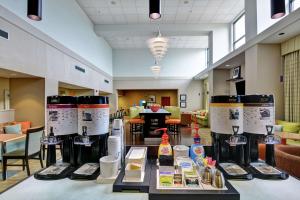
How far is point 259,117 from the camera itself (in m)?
1.20

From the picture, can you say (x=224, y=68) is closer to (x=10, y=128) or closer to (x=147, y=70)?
(x=147, y=70)

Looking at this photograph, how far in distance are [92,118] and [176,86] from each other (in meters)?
11.5

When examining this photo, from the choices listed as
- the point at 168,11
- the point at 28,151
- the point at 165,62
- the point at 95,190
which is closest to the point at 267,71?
the point at 168,11

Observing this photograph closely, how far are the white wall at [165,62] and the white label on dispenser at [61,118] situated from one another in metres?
11.3

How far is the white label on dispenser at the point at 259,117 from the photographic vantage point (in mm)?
1195

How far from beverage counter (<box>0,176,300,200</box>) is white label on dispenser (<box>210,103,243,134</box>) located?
31 cm

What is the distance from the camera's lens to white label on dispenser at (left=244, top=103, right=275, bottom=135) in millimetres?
1195

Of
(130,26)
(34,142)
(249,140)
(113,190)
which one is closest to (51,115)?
(113,190)

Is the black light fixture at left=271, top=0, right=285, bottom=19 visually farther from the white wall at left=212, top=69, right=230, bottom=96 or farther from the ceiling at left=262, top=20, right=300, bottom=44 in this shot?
the white wall at left=212, top=69, right=230, bottom=96

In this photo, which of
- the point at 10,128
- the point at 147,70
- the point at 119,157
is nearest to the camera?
the point at 119,157

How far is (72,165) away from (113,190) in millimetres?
445

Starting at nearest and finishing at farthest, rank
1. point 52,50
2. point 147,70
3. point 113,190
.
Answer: point 113,190
point 52,50
point 147,70

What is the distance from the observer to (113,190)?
98 centimetres

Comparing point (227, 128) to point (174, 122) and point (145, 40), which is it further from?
point (145, 40)
